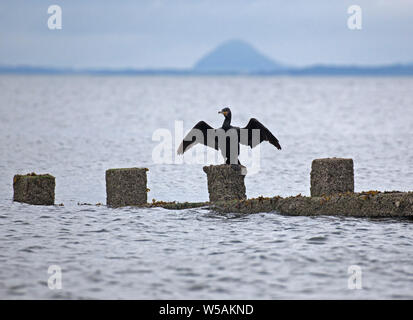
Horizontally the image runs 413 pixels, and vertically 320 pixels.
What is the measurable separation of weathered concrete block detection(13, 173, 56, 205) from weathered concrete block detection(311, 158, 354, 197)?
579 cm

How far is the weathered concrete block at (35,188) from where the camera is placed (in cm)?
1574

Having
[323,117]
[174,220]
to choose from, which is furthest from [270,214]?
[323,117]

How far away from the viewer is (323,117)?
2746 inches

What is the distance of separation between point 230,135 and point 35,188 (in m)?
4.43

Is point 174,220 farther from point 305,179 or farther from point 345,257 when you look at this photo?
point 305,179

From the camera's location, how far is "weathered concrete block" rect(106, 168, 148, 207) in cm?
1542

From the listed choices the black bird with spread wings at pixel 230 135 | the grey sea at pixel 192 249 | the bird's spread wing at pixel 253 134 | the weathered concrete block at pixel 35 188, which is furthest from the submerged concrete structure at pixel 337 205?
the weathered concrete block at pixel 35 188

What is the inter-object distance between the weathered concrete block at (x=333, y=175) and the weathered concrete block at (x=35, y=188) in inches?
228

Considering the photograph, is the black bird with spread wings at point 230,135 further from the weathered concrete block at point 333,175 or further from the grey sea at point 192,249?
the grey sea at point 192,249

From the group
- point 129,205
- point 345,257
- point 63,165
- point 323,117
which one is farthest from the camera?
point 323,117

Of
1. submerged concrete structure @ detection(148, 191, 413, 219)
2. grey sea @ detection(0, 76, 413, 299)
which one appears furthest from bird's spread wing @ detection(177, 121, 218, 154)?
grey sea @ detection(0, 76, 413, 299)

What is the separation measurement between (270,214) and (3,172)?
40.6 ft

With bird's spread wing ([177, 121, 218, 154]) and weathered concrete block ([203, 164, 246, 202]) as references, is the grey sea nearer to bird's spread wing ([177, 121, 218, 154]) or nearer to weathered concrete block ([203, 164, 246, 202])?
weathered concrete block ([203, 164, 246, 202])
